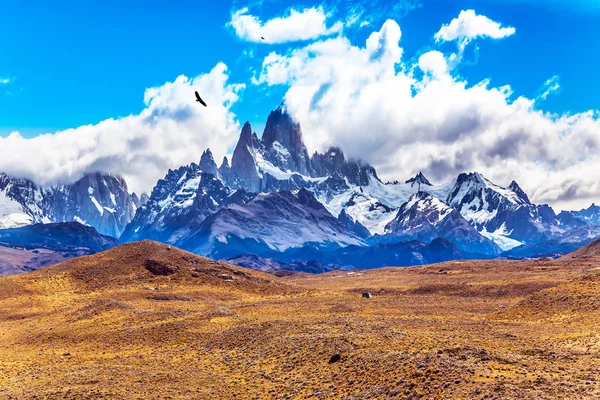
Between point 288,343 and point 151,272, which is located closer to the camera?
point 288,343

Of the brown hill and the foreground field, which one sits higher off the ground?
the brown hill

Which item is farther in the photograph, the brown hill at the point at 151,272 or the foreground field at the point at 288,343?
the brown hill at the point at 151,272

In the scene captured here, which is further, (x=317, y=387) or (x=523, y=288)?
(x=523, y=288)

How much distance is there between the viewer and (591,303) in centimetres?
6738

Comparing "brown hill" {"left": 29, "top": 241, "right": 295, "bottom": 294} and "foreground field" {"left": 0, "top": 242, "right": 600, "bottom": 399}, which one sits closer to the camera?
"foreground field" {"left": 0, "top": 242, "right": 600, "bottom": 399}

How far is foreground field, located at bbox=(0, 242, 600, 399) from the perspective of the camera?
133ft

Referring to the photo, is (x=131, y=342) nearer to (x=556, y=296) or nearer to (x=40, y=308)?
(x=40, y=308)

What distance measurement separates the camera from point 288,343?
2191 inches

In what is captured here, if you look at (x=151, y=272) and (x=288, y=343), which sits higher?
(x=151, y=272)

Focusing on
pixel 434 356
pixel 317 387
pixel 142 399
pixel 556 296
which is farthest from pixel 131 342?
pixel 556 296

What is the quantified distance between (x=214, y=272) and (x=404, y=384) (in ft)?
277

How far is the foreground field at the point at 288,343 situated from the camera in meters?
40.5

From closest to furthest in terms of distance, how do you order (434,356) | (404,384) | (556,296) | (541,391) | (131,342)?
1. (541,391)
2. (404,384)
3. (434,356)
4. (131,342)
5. (556,296)

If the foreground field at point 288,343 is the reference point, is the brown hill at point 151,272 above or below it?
above
